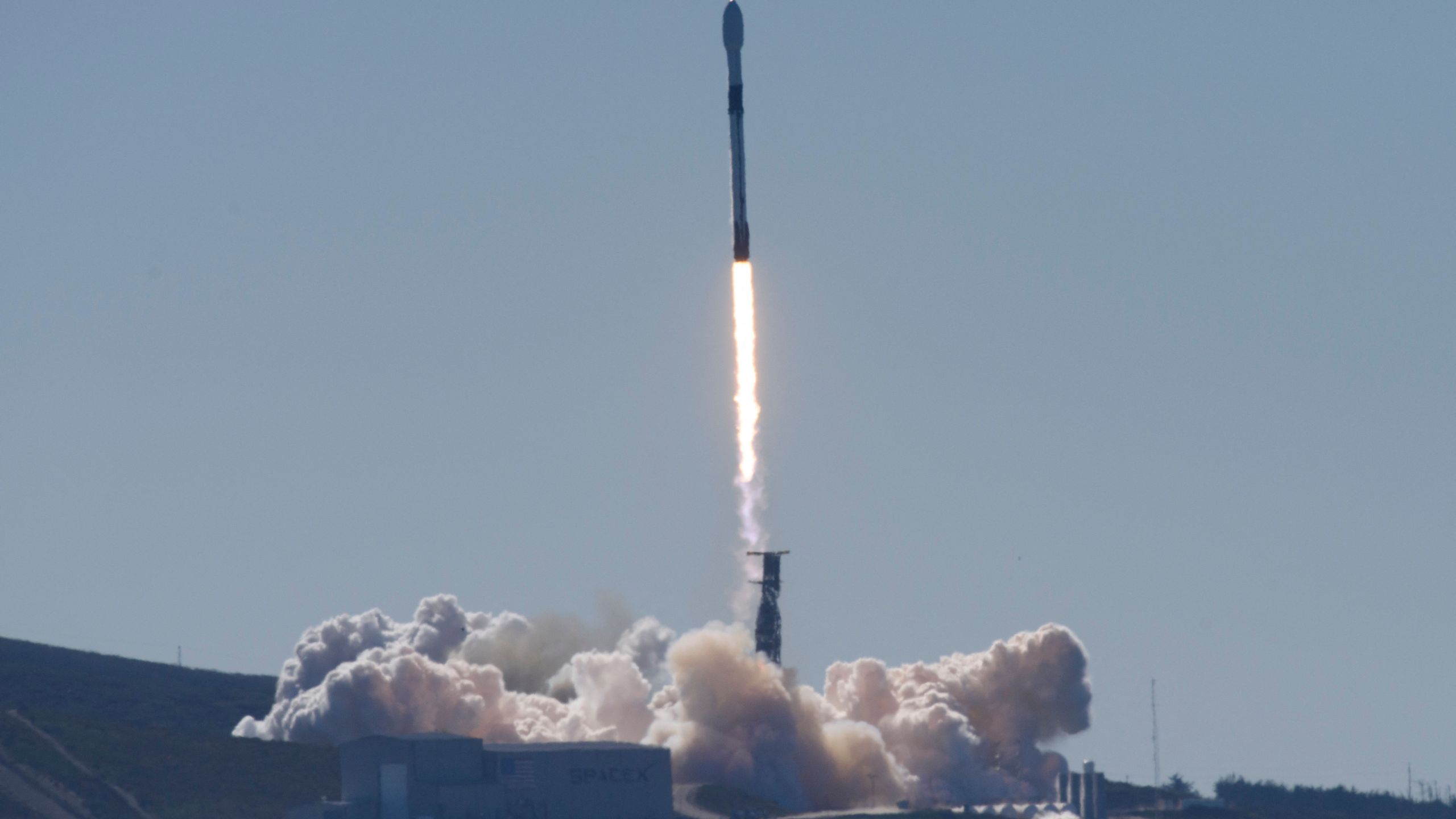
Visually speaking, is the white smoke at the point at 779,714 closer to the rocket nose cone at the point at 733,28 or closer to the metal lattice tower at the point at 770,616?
the metal lattice tower at the point at 770,616

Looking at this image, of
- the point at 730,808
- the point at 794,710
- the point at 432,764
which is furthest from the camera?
the point at 794,710

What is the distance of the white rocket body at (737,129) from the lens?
138m

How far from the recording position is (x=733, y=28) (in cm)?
13875

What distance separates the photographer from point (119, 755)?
150 m

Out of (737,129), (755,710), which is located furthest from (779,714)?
(737,129)

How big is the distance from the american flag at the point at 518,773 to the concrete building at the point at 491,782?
3 centimetres

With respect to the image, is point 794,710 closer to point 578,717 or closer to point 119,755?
point 578,717

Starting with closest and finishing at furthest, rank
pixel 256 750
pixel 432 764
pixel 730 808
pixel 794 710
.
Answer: pixel 432 764 → pixel 730 808 → pixel 794 710 → pixel 256 750

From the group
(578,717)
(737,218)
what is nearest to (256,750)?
(578,717)

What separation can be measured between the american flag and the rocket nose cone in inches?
1730

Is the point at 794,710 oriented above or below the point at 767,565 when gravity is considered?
below

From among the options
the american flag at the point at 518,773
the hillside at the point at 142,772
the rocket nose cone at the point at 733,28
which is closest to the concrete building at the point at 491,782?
the american flag at the point at 518,773

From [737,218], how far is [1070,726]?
45.1 m

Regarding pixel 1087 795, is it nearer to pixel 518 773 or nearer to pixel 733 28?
pixel 518 773
